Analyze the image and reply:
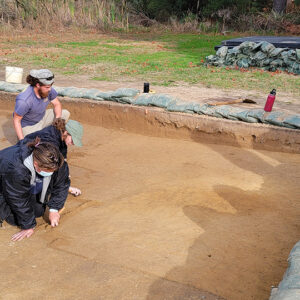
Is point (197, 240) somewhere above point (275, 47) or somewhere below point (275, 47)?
below

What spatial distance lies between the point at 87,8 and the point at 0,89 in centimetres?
1124

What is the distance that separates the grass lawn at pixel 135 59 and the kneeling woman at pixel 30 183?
4737 millimetres

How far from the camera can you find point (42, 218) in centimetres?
357

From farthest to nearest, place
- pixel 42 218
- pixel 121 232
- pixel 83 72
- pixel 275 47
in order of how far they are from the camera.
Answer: pixel 275 47 → pixel 83 72 → pixel 42 218 → pixel 121 232

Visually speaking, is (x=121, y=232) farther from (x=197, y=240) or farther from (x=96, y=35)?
(x=96, y=35)

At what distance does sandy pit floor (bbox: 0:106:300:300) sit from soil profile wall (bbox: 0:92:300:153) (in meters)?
0.30

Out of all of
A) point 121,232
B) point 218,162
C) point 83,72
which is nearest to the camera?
point 121,232

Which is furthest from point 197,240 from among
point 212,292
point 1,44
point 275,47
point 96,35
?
point 96,35

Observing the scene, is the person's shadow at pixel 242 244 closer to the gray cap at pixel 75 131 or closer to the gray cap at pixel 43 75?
the gray cap at pixel 75 131

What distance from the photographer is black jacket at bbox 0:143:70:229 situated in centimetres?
287

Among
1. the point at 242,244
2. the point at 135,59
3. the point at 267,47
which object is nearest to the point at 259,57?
the point at 267,47

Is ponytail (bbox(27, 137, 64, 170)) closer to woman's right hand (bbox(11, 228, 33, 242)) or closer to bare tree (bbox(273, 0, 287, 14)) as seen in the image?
woman's right hand (bbox(11, 228, 33, 242))

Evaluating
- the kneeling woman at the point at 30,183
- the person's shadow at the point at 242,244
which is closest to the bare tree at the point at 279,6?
the person's shadow at the point at 242,244

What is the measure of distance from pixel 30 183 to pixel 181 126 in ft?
10.2
